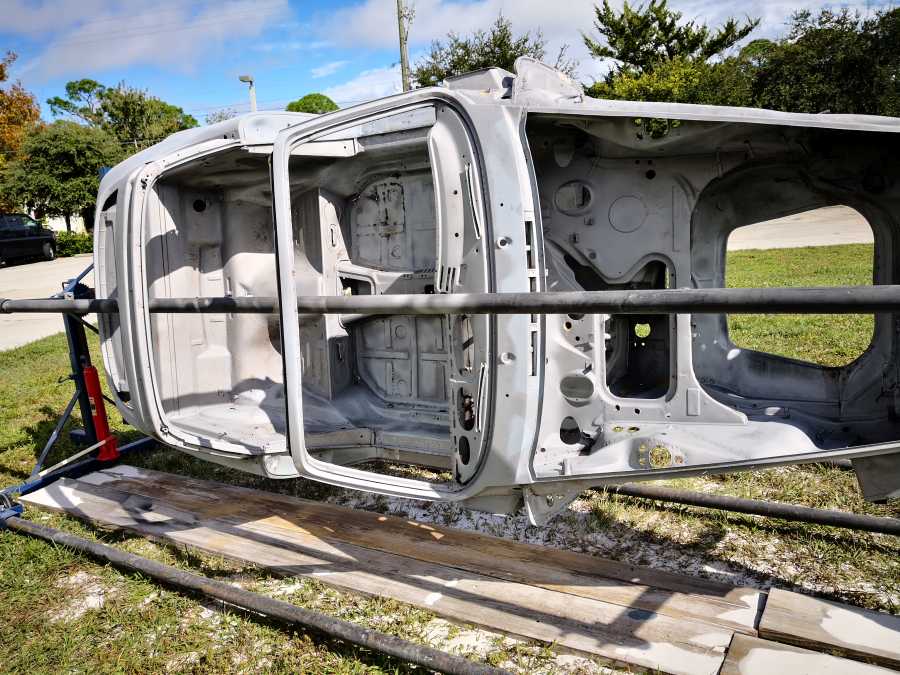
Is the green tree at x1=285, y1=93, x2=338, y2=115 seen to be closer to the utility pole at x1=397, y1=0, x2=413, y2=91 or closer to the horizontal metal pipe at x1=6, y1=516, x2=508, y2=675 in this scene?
the utility pole at x1=397, y1=0, x2=413, y2=91

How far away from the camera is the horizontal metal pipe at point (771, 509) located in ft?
10.5

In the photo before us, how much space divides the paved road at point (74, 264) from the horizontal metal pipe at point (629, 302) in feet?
34.8

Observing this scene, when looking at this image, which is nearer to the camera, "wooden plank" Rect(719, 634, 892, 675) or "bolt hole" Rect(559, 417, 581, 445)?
"wooden plank" Rect(719, 634, 892, 675)

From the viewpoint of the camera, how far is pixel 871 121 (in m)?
2.56

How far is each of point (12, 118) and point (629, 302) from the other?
117 feet

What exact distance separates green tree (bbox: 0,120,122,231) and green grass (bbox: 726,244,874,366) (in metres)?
25.0

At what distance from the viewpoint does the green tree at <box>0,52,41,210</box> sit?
2847 cm

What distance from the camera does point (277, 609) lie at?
2777 millimetres

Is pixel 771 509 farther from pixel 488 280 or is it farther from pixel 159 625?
pixel 159 625

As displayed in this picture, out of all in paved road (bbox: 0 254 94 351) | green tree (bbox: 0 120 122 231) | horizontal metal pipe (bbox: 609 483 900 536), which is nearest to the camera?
horizontal metal pipe (bbox: 609 483 900 536)

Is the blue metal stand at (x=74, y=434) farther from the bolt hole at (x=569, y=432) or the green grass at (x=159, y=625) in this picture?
the bolt hole at (x=569, y=432)

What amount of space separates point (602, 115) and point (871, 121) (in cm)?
105

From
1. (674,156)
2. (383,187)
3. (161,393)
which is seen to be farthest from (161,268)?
(674,156)

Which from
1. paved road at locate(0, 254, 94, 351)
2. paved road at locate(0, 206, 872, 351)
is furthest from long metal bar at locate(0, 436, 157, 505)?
paved road at locate(0, 206, 872, 351)
